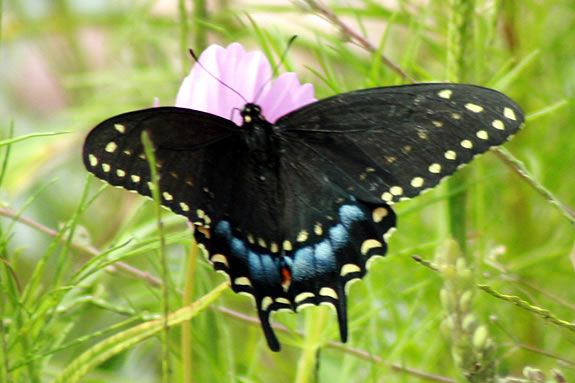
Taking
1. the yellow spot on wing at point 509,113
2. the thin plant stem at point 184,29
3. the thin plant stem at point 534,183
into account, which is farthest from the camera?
the thin plant stem at point 184,29

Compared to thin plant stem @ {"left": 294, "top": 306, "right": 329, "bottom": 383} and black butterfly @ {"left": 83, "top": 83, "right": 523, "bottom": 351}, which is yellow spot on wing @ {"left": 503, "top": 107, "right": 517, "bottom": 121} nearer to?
black butterfly @ {"left": 83, "top": 83, "right": 523, "bottom": 351}

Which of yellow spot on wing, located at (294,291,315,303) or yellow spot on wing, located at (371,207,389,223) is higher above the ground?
yellow spot on wing, located at (371,207,389,223)

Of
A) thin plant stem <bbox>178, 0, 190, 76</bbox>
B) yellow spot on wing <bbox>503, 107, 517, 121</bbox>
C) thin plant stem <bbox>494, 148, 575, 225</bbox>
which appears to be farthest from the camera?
thin plant stem <bbox>178, 0, 190, 76</bbox>

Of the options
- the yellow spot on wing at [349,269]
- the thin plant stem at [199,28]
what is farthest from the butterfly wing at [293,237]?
the thin plant stem at [199,28]

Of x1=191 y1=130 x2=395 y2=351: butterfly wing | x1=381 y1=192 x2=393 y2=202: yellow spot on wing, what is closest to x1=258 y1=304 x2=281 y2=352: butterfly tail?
x1=191 y1=130 x2=395 y2=351: butterfly wing

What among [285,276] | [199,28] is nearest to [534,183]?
[285,276]

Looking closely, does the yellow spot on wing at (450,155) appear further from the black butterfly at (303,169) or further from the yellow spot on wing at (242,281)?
the yellow spot on wing at (242,281)

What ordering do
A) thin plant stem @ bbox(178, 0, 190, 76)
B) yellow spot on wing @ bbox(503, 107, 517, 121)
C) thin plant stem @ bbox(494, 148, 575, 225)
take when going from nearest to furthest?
thin plant stem @ bbox(494, 148, 575, 225), yellow spot on wing @ bbox(503, 107, 517, 121), thin plant stem @ bbox(178, 0, 190, 76)
